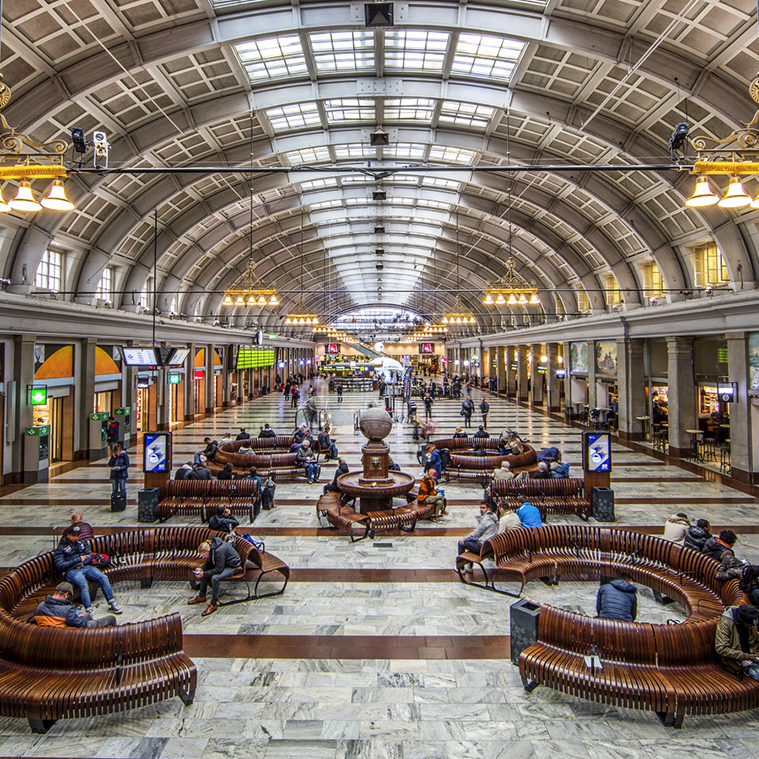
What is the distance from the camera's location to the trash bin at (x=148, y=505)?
34.6 ft

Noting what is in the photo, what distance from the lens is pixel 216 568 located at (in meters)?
6.90

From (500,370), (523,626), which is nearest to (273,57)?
(523,626)

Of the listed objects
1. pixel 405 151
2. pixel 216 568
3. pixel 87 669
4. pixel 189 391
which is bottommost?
pixel 87 669

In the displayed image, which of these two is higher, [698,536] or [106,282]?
[106,282]

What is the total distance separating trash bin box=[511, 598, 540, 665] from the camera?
5285mm

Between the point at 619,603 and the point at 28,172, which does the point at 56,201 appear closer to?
the point at 28,172

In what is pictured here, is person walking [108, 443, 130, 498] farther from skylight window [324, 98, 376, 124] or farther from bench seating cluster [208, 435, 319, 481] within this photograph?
skylight window [324, 98, 376, 124]

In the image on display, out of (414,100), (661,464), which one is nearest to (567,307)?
(661,464)

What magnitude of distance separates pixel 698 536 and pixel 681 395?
1301 cm

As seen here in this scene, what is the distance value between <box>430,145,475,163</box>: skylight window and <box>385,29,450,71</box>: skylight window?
6121mm

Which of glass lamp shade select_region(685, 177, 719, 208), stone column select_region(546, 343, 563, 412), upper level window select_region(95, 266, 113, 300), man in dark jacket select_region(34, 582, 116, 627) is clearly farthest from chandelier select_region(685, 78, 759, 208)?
stone column select_region(546, 343, 563, 412)

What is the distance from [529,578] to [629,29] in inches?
488

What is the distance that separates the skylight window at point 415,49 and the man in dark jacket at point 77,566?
1393 cm

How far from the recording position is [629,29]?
37.1 ft
